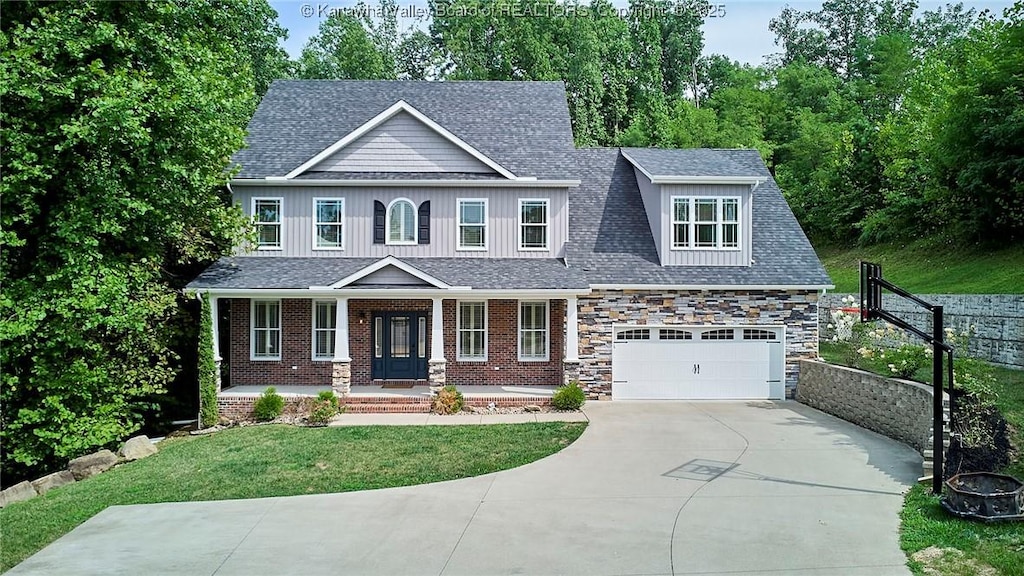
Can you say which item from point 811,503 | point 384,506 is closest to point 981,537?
point 811,503

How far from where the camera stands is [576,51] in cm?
4112

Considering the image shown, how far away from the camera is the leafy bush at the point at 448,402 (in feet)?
57.3

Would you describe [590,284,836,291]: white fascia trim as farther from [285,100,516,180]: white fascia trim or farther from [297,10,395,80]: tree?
[297,10,395,80]: tree

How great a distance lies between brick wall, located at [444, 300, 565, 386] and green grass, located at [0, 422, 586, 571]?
149 inches

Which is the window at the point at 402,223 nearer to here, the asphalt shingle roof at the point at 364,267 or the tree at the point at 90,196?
the asphalt shingle roof at the point at 364,267

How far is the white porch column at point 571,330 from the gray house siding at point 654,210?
9.67 ft

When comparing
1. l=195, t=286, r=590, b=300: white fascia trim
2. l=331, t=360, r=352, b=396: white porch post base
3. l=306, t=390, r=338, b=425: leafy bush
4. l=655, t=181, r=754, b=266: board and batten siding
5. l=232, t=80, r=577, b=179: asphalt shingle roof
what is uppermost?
l=232, t=80, r=577, b=179: asphalt shingle roof

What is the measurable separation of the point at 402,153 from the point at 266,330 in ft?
18.8

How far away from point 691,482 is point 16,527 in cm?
934

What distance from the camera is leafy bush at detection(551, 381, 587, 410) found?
17.5 m

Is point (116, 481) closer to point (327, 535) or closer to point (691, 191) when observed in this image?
point (327, 535)

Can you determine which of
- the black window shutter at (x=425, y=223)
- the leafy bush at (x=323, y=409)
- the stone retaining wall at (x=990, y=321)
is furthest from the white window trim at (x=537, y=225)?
the stone retaining wall at (x=990, y=321)

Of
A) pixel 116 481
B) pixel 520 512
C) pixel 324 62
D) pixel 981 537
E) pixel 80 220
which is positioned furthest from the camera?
pixel 324 62

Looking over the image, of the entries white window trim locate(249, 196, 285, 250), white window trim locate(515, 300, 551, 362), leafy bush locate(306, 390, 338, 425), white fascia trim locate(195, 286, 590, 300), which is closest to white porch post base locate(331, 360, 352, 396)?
leafy bush locate(306, 390, 338, 425)
